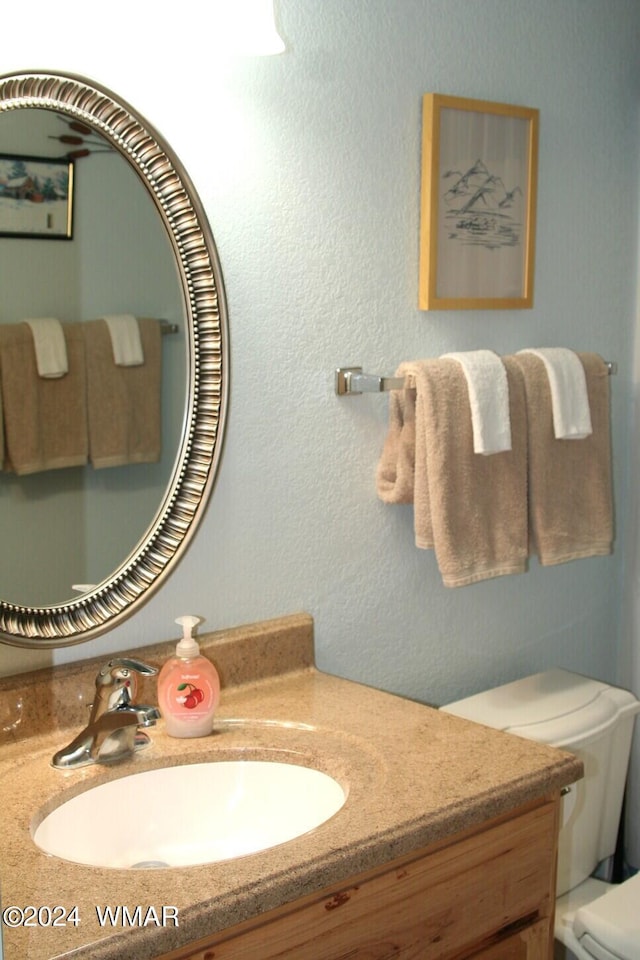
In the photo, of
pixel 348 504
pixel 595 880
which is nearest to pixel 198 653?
pixel 348 504

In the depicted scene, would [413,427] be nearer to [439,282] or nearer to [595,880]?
[439,282]

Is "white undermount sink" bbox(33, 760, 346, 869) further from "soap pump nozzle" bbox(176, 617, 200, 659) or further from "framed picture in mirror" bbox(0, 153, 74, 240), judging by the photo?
Answer: "framed picture in mirror" bbox(0, 153, 74, 240)

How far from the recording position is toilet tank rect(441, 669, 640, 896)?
1.93 m

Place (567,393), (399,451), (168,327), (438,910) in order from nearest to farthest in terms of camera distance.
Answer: (438,910) → (168,327) → (399,451) → (567,393)

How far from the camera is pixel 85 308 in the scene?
4.76ft

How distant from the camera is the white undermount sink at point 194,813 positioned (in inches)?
53.6

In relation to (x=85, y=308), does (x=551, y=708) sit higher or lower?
lower

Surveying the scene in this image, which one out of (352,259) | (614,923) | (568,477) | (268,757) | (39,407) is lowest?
(614,923)

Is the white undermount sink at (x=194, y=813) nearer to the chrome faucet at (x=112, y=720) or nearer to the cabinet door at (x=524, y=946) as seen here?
the chrome faucet at (x=112, y=720)

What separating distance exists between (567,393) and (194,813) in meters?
0.97

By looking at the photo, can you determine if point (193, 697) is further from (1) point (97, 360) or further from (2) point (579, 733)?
(2) point (579, 733)

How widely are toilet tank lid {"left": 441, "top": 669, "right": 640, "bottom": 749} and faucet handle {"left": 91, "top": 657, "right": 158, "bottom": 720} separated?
2.26 feet

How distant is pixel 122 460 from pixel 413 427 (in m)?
0.53

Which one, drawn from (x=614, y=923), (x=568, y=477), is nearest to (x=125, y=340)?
(x=568, y=477)
